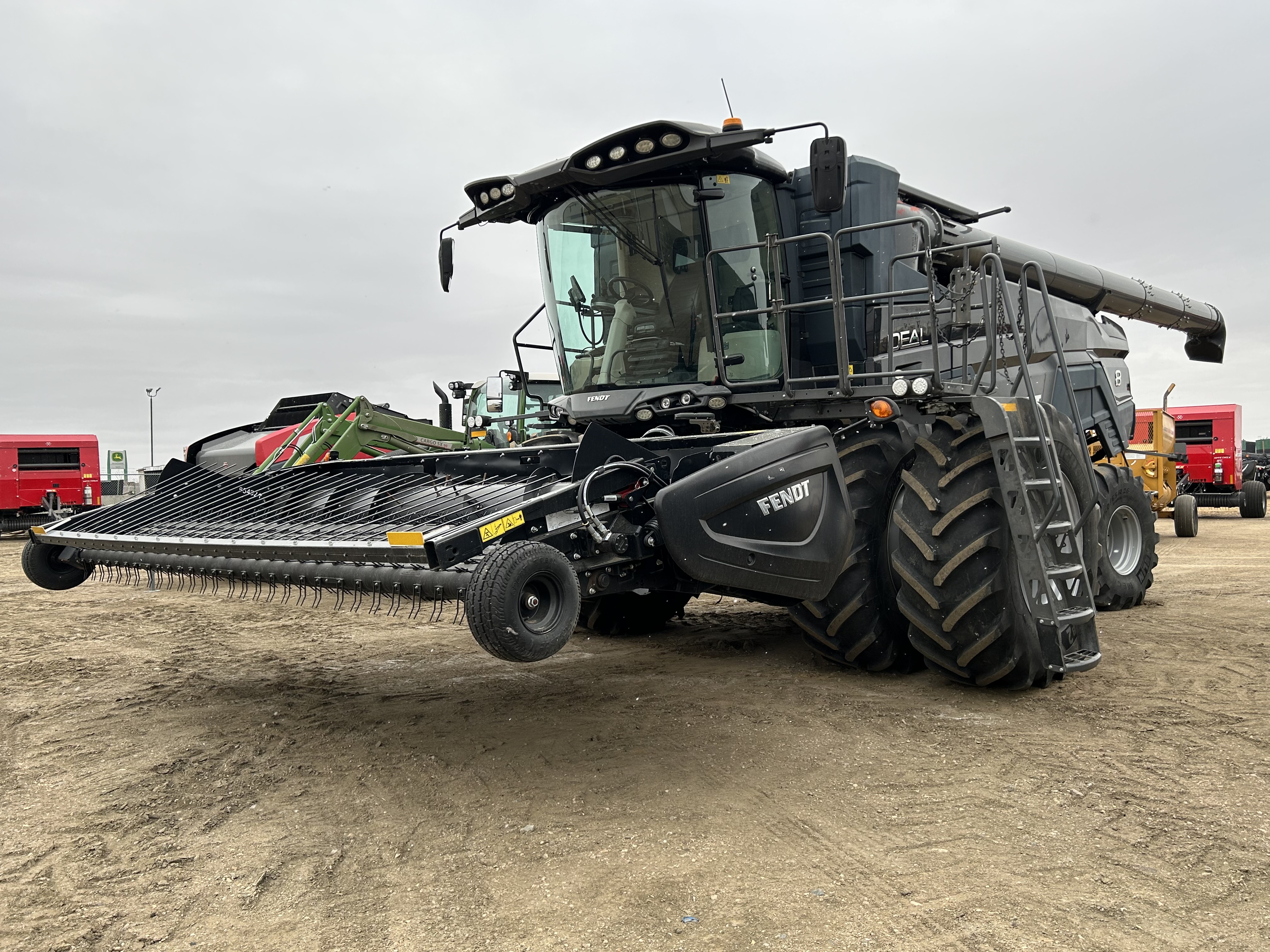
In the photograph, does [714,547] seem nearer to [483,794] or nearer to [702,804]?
[702,804]

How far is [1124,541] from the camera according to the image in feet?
26.8

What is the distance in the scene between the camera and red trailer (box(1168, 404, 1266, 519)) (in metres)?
20.1

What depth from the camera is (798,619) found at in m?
5.24

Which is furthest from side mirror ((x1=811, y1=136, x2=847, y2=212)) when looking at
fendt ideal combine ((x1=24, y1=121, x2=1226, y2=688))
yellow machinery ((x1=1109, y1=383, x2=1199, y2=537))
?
yellow machinery ((x1=1109, y1=383, x2=1199, y2=537))

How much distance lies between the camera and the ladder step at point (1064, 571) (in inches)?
186

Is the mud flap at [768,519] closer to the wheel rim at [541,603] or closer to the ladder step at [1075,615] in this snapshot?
the wheel rim at [541,603]

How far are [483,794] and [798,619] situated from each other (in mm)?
2231

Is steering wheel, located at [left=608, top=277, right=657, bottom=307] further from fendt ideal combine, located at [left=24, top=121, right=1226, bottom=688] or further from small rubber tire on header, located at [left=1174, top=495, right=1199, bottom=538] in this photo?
small rubber tire on header, located at [left=1174, top=495, right=1199, bottom=538]

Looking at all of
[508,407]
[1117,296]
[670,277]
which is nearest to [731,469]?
[670,277]

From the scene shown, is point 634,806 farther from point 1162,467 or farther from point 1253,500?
point 1253,500

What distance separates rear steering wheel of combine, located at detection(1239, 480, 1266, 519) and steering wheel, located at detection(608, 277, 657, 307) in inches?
761

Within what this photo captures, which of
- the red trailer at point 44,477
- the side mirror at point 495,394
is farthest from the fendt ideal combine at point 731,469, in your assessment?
the red trailer at point 44,477

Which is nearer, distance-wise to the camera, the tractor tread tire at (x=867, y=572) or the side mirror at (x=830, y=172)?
the side mirror at (x=830, y=172)

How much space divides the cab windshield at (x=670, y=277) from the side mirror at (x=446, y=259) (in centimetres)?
80
